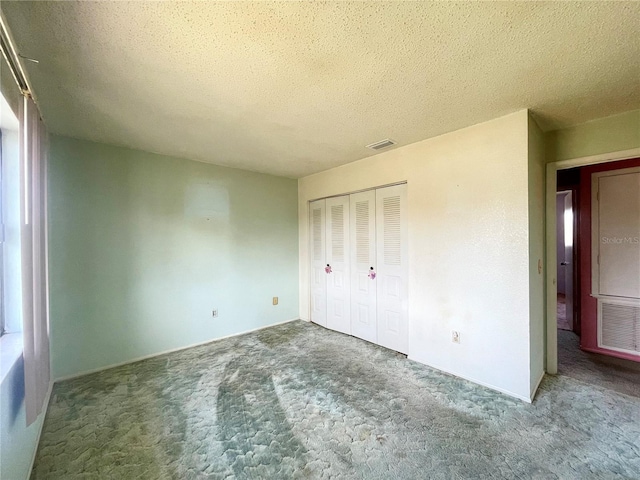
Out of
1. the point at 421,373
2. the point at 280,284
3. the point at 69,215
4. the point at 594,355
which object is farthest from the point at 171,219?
the point at 594,355

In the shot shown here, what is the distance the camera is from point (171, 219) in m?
3.18

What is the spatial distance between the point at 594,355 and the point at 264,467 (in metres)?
3.70

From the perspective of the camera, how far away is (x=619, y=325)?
9.55 feet

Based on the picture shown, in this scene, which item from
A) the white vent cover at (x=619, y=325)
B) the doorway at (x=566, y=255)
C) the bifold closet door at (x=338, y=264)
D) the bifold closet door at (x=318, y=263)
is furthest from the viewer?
the bifold closet door at (x=318, y=263)

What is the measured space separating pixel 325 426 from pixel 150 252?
2623 mm

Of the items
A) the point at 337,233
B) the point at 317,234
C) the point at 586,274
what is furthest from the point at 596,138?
the point at 317,234

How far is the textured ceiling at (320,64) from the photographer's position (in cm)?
118

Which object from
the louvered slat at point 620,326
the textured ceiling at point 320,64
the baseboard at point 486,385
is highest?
the textured ceiling at point 320,64

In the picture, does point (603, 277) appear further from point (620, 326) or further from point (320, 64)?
point (320, 64)

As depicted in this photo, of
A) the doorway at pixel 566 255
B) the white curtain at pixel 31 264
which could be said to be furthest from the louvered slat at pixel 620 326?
the white curtain at pixel 31 264

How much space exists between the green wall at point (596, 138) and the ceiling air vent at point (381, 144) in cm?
150

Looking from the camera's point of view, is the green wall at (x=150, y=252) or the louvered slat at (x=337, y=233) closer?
the green wall at (x=150, y=252)

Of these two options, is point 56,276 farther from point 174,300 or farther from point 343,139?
point 343,139

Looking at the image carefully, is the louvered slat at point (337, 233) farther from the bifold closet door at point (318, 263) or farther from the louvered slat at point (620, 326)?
the louvered slat at point (620, 326)
